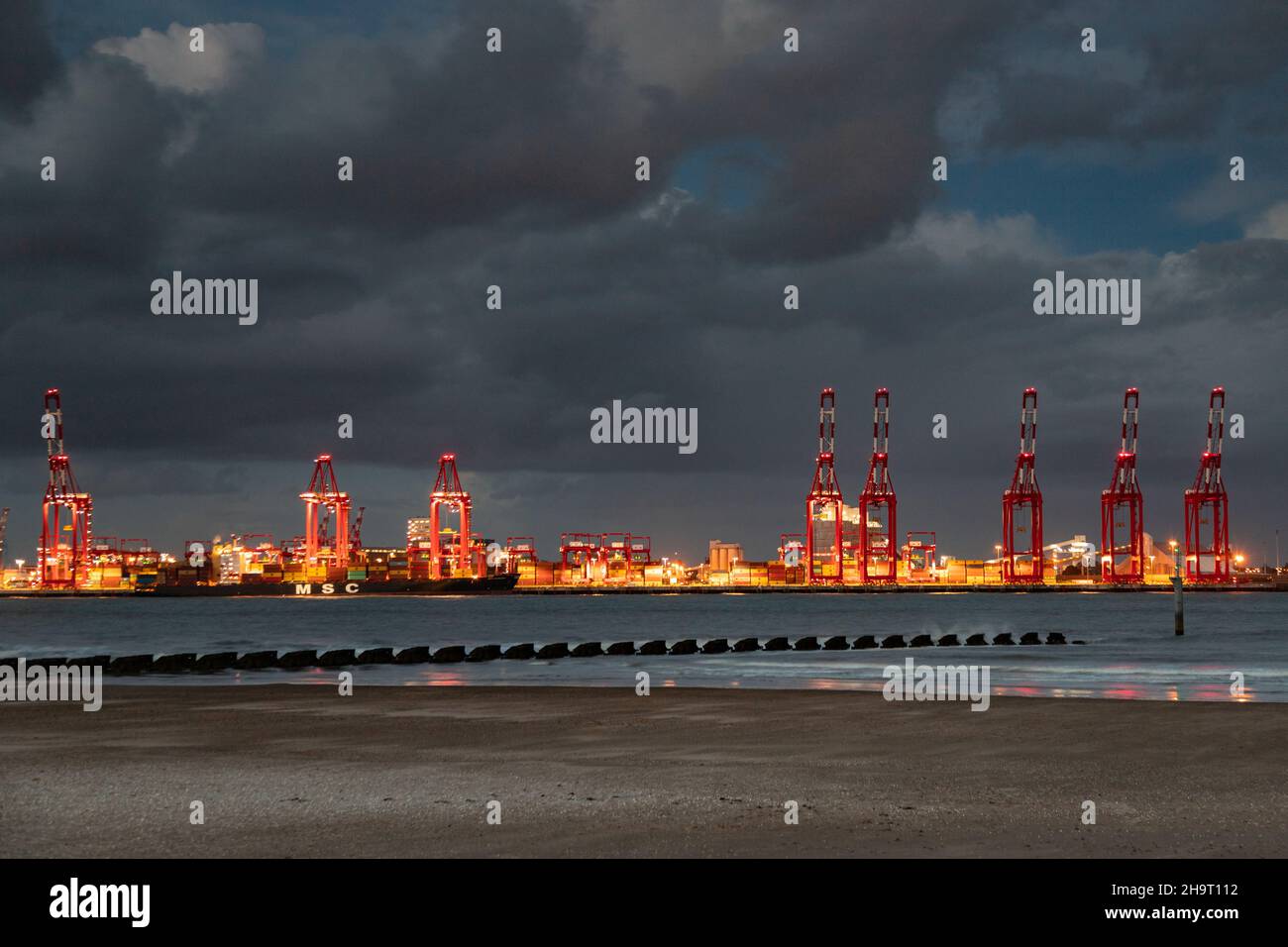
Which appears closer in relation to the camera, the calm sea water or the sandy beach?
the sandy beach

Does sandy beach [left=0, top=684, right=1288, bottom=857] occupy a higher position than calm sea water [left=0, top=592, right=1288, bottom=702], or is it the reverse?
sandy beach [left=0, top=684, right=1288, bottom=857]

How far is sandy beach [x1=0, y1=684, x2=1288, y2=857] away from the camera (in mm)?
9508

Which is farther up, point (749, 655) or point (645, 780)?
point (645, 780)

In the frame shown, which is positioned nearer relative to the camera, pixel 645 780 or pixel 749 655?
pixel 645 780

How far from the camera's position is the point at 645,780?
12.7m

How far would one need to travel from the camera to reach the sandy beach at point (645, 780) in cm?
951

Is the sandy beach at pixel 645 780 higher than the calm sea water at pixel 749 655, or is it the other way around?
the sandy beach at pixel 645 780

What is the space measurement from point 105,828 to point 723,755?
22.8 ft

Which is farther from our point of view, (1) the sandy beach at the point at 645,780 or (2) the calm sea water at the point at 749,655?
(2) the calm sea water at the point at 749,655
